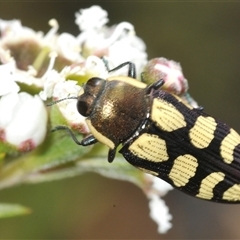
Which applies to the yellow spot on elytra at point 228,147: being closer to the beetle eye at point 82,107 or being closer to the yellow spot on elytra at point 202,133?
the yellow spot on elytra at point 202,133

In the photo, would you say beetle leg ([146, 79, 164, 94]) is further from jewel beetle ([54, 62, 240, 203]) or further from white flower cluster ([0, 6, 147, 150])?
white flower cluster ([0, 6, 147, 150])

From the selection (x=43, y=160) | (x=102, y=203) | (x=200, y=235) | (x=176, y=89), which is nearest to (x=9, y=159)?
(x=43, y=160)

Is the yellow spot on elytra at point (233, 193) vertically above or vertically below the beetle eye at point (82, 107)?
below

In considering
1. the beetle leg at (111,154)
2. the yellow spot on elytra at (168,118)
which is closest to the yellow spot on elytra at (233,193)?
the yellow spot on elytra at (168,118)

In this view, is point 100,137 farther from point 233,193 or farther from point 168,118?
point 233,193

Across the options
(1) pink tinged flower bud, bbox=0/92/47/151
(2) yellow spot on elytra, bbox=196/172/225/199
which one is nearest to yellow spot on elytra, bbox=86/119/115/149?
(1) pink tinged flower bud, bbox=0/92/47/151

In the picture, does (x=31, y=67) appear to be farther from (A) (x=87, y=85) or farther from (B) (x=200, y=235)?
(B) (x=200, y=235)
